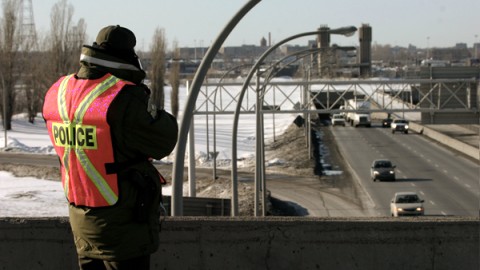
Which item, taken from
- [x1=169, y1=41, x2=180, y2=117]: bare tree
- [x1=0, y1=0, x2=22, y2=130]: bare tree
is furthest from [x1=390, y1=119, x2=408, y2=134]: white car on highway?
[x1=0, y1=0, x2=22, y2=130]: bare tree

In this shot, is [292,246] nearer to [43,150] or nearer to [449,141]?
[43,150]

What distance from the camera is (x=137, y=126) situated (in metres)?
3.54

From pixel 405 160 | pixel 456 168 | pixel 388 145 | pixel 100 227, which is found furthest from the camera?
pixel 388 145

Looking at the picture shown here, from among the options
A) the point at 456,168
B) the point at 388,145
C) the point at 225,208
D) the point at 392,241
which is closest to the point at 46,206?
the point at 225,208

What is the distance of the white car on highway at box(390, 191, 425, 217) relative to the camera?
95.4 feet

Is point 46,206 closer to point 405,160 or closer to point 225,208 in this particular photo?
point 225,208

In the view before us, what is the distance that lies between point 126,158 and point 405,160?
4941 cm

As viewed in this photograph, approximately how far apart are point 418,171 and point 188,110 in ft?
124

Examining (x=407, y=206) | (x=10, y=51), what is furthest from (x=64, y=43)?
(x=407, y=206)

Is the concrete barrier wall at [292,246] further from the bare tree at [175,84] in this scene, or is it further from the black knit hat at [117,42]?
the bare tree at [175,84]

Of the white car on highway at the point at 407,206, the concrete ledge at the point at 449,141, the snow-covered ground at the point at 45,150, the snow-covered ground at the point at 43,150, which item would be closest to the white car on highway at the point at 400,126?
the concrete ledge at the point at 449,141

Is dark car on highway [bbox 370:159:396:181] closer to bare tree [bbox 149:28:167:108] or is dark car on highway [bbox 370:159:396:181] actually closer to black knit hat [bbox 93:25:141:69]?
bare tree [bbox 149:28:167:108]

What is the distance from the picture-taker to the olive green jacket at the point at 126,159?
3541 mm

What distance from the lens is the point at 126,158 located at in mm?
3596
